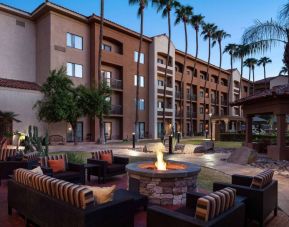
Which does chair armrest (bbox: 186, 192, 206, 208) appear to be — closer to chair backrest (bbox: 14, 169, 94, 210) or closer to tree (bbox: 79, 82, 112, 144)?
chair backrest (bbox: 14, 169, 94, 210)

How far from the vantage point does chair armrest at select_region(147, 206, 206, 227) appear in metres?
3.66

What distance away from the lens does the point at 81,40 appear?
2995cm

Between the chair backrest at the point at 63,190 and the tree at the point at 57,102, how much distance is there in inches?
754

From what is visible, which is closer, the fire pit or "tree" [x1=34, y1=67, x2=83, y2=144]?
the fire pit

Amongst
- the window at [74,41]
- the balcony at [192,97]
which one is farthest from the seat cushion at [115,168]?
the balcony at [192,97]

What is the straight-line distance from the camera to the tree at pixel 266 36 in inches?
521

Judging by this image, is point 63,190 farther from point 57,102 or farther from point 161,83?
point 161,83

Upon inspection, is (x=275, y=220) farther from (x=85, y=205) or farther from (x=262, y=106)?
(x=262, y=106)

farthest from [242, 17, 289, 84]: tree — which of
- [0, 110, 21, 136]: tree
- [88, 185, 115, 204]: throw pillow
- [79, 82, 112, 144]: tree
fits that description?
[0, 110, 21, 136]: tree

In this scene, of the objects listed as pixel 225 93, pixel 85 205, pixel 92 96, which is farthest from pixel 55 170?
pixel 225 93

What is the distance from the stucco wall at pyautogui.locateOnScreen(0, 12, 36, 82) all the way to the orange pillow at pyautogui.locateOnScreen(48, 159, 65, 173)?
21263 millimetres

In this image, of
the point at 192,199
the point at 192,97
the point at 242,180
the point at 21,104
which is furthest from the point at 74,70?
the point at 192,199

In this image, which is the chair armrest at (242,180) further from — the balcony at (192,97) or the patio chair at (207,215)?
the balcony at (192,97)

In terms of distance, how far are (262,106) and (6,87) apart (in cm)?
1997
